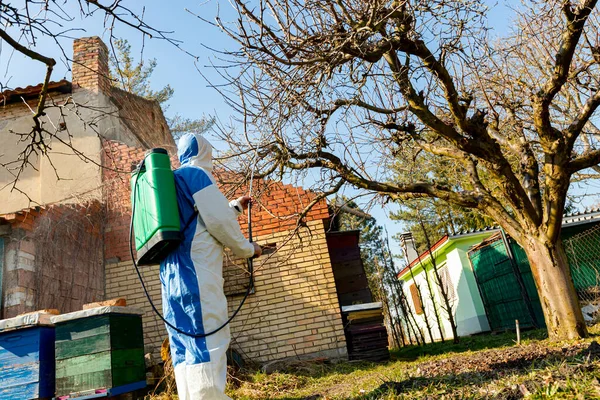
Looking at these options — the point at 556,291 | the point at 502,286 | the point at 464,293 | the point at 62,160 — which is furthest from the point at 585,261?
the point at 62,160

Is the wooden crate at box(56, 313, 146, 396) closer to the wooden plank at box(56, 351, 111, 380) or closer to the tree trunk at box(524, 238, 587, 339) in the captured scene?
the wooden plank at box(56, 351, 111, 380)

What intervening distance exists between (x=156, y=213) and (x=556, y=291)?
485cm

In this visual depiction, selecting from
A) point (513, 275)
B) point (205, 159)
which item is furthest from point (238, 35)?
point (513, 275)

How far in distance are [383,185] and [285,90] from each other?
7.90 ft

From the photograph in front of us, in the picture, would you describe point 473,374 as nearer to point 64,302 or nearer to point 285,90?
point 285,90

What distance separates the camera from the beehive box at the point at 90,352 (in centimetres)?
459

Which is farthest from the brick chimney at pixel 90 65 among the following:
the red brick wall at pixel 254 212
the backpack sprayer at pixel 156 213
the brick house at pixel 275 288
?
the backpack sprayer at pixel 156 213

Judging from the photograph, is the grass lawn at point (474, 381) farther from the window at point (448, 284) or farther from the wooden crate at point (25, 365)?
the window at point (448, 284)

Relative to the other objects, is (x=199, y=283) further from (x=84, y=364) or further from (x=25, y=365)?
(x=25, y=365)

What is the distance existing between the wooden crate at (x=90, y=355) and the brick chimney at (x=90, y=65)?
6.65 m

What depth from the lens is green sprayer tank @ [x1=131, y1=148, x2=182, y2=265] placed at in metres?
2.86

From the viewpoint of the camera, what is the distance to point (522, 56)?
22.5 feet

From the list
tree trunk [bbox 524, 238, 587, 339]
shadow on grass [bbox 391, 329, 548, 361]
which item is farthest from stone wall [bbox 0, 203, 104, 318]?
tree trunk [bbox 524, 238, 587, 339]

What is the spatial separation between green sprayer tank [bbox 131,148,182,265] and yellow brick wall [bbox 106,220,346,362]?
4.18 meters
